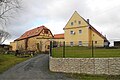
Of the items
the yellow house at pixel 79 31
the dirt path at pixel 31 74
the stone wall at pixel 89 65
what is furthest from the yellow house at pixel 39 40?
the stone wall at pixel 89 65

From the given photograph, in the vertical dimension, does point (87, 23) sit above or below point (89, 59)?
above

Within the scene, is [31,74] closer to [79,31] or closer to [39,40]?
[79,31]

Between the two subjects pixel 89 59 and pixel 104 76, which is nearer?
pixel 104 76

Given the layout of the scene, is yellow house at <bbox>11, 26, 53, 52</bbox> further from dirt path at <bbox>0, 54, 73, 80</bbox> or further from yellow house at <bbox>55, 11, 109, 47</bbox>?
dirt path at <bbox>0, 54, 73, 80</bbox>

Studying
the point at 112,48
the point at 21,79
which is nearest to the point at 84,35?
the point at 112,48

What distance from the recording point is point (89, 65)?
1998 centimetres

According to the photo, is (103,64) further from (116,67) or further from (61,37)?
(61,37)

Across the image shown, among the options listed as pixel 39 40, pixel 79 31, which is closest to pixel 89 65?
pixel 79 31

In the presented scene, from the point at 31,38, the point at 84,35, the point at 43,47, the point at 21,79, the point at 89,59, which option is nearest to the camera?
the point at 21,79

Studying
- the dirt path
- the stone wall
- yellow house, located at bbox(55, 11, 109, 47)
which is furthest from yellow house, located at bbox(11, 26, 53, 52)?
the stone wall

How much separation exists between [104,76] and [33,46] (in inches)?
2136

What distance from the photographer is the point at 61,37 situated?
76.6 metres

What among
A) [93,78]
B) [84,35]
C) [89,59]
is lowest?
[93,78]

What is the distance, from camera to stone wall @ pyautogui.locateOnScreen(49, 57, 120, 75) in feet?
Answer: 62.4
